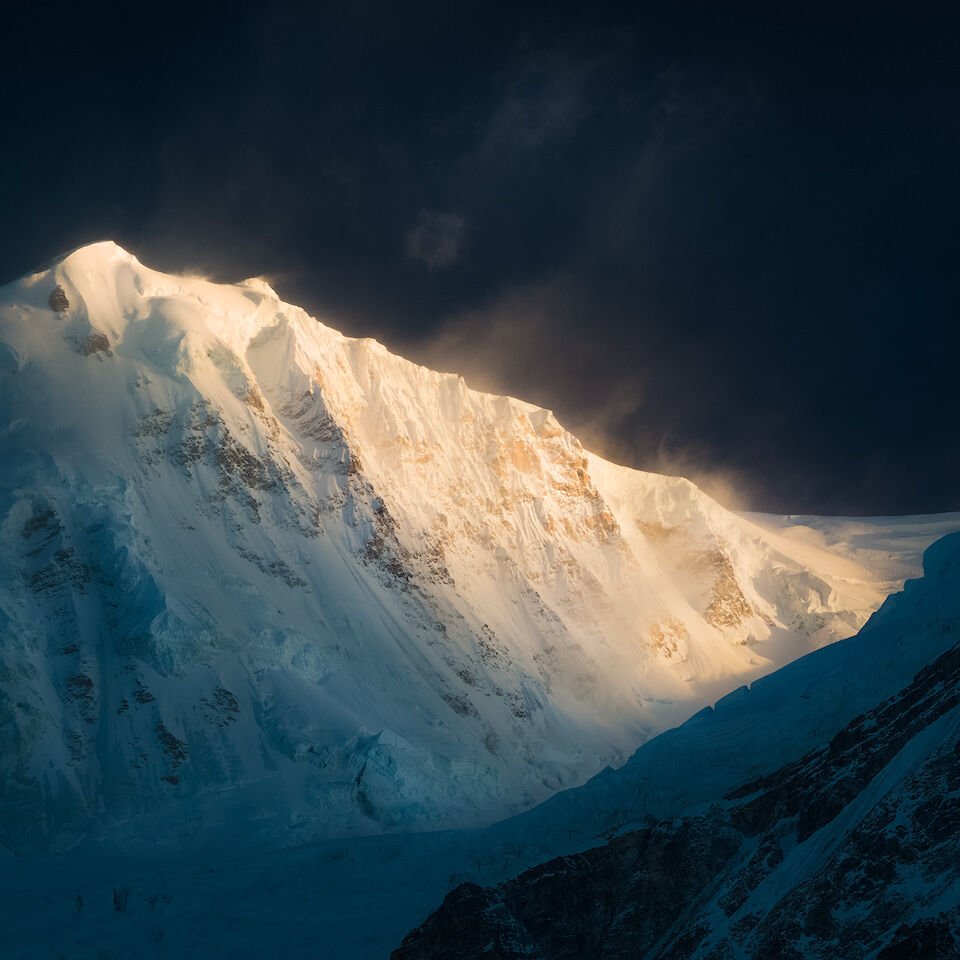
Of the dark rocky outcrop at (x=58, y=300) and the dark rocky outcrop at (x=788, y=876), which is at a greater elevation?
the dark rocky outcrop at (x=58, y=300)

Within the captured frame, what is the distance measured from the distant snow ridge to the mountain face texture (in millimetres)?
55724

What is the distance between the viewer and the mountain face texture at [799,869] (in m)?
22.5

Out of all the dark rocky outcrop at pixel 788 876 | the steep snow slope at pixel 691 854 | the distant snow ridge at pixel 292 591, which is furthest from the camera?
the distant snow ridge at pixel 292 591

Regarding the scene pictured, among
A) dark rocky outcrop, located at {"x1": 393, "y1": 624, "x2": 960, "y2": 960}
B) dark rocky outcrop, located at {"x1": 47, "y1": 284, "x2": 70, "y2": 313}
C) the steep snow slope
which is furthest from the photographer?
dark rocky outcrop, located at {"x1": 47, "y1": 284, "x2": 70, "y2": 313}

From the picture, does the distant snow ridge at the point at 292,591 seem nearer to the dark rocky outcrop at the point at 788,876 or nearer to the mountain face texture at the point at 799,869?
the dark rocky outcrop at the point at 788,876

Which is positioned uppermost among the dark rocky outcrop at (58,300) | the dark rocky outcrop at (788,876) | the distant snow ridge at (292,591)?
the dark rocky outcrop at (58,300)

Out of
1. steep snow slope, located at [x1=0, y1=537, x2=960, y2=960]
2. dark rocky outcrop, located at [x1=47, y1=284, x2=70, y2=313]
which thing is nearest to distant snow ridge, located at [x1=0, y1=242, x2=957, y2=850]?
dark rocky outcrop, located at [x1=47, y1=284, x2=70, y2=313]

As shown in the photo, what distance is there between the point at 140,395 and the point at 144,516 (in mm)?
23871

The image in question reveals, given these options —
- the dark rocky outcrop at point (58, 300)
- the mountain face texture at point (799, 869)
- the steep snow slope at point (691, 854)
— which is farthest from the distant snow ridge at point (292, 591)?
the mountain face texture at point (799, 869)

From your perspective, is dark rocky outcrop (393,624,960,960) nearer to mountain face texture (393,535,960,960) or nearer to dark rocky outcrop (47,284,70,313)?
mountain face texture (393,535,960,960)

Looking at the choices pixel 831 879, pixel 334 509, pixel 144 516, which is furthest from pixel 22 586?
pixel 831 879

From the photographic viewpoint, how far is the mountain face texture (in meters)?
22.5

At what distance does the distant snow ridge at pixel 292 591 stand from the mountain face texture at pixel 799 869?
55724mm

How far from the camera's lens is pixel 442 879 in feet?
178
